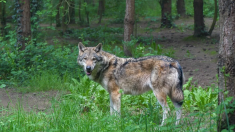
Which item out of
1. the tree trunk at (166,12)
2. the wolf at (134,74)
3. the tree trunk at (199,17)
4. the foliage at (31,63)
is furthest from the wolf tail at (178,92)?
the tree trunk at (166,12)

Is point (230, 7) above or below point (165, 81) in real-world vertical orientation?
above

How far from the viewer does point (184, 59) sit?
416 inches

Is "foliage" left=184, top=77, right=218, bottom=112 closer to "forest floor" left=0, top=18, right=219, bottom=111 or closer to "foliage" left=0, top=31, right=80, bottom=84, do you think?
"forest floor" left=0, top=18, right=219, bottom=111

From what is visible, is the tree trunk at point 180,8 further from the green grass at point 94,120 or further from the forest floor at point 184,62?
the green grass at point 94,120

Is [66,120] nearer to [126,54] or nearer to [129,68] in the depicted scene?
[129,68]

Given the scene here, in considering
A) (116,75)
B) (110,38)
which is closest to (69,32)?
(110,38)

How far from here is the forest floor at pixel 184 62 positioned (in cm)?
658

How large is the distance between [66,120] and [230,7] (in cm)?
274

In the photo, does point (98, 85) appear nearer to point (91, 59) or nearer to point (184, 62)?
point (91, 59)

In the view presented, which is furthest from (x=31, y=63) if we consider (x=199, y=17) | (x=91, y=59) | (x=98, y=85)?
(x=199, y=17)

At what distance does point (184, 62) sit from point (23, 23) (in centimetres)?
577

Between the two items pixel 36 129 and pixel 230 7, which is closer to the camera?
pixel 230 7

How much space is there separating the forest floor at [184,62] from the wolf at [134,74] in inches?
45.7

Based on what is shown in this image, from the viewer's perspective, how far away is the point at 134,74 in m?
5.74
